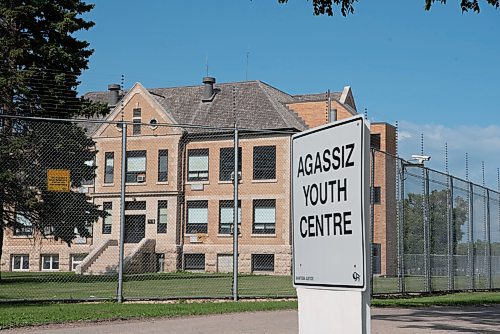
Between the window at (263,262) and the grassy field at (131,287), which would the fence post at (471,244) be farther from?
the grassy field at (131,287)

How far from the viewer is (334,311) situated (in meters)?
3.38

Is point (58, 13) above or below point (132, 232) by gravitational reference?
above

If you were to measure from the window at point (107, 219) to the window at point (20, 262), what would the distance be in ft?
6.22

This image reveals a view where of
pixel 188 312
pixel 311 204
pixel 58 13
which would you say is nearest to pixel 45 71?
pixel 58 13

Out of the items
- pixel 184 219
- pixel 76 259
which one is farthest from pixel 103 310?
pixel 184 219

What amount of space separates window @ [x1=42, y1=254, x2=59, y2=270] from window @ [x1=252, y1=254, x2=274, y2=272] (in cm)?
921

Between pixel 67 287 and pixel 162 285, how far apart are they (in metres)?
2.59

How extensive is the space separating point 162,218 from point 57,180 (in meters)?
6.33

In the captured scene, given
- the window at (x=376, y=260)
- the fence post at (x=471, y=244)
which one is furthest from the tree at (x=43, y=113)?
the fence post at (x=471, y=244)

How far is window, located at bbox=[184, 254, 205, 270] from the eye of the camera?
21.1 meters

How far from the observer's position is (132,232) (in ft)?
63.6

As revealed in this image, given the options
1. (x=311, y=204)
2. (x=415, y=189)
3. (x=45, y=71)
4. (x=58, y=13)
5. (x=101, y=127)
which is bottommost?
(x=311, y=204)

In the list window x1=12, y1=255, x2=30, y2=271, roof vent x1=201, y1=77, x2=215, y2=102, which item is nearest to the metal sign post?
window x1=12, y1=255, x2=30, y2=271

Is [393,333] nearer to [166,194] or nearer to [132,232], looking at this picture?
[132,232]
